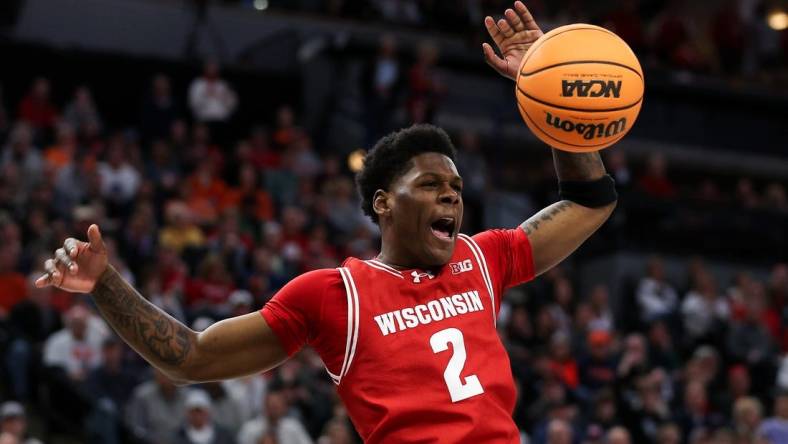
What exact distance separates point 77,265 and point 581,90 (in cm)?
213

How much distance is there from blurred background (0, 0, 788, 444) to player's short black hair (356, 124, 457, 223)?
6274 mm

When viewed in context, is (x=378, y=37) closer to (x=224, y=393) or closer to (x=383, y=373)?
(x=224, y=393)

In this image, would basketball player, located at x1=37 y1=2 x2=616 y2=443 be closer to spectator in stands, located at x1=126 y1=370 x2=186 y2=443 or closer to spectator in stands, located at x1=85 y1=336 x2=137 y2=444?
spectator in stands, located at x1=85 y1=336 x2=137 y2=444

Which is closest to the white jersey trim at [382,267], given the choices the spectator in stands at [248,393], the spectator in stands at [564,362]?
the spectator in stands at [248,393]

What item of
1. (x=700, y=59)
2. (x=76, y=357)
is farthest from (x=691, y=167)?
(x=76, y=357)

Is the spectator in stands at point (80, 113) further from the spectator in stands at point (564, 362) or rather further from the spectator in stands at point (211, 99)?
the spectator in stands at point (564, 362)

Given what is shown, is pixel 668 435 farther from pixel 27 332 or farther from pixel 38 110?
pixel 38 110

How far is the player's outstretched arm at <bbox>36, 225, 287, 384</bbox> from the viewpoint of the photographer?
5121 mm

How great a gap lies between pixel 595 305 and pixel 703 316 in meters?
1.74

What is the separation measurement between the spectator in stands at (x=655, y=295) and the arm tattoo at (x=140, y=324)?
13699mm

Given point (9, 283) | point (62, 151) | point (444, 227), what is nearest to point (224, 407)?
point (9, 283)

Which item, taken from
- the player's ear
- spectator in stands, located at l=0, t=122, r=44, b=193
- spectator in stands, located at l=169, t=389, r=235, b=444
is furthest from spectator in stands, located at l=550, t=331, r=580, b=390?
the player's ear

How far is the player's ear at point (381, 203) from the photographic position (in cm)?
585

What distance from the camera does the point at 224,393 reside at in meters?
13.2
